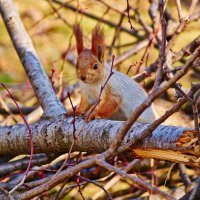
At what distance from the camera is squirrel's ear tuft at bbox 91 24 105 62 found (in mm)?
2410

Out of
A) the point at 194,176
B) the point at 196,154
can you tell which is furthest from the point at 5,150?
the point at 194,176

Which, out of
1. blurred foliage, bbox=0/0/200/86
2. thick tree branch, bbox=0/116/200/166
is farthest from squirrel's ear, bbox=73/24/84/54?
blurred foliage, bbox=0/0/200/86

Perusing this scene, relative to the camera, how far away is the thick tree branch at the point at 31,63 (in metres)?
2.61

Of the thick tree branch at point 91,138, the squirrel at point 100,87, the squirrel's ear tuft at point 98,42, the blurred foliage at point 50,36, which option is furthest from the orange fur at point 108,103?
the blurred foliage at point 50,36

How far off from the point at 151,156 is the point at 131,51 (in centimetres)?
190

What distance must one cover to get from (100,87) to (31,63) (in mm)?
400

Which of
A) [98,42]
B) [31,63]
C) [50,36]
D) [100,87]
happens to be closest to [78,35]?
[98,42]

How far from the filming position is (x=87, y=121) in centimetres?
224

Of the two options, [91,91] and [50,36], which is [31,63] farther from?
[50,36]

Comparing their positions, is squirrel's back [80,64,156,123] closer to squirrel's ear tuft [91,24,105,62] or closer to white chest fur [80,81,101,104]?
white chest fur [80,81,101,104]

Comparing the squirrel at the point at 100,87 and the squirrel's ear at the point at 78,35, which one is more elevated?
the squirrel's ear at the point at 78,35

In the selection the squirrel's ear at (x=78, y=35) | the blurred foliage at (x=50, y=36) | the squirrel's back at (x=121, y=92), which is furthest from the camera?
the blurred foliage at (x=50, y=36)

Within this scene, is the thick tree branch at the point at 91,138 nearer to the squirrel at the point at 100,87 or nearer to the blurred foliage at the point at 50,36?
the squirrel at the point at 100,87

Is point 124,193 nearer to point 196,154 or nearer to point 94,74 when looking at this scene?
point 94,74
